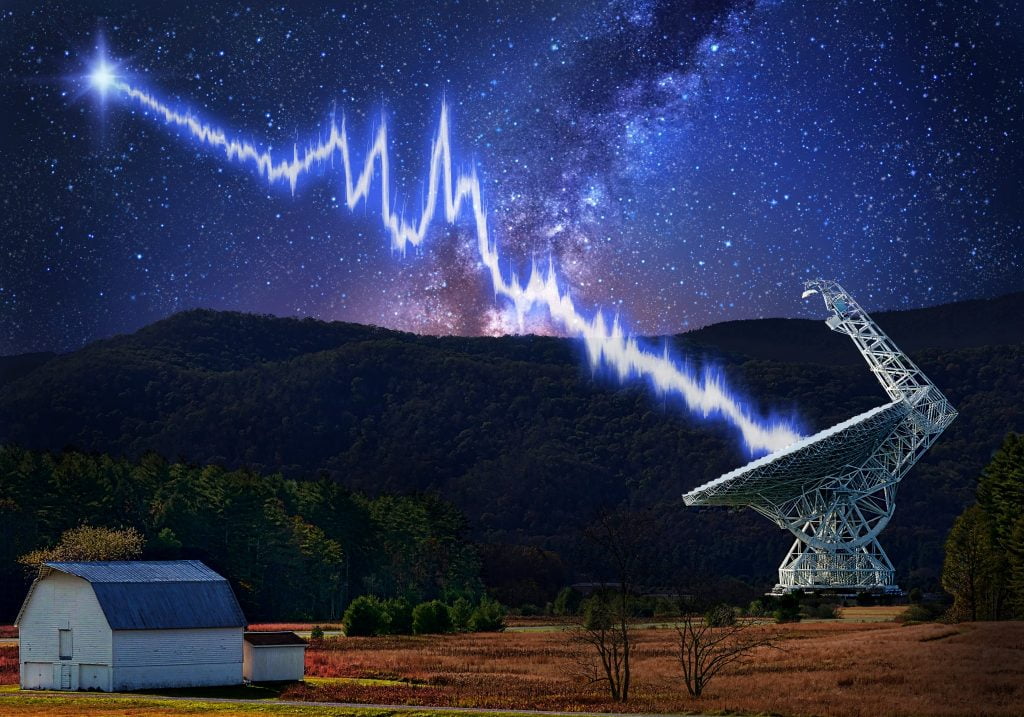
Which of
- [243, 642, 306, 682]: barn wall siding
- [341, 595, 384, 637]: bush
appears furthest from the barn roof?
[341, 595, 384, 637]: bush

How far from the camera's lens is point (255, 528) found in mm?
102625

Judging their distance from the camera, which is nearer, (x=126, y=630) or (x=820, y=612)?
(x=126, y=630)

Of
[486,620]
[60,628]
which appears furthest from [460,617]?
[60,628]

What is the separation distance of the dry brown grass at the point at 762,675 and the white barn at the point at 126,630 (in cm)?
411

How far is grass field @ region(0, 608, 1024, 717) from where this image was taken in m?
40.5

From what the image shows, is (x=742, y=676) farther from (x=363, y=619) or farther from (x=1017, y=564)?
(x=363, y=619)

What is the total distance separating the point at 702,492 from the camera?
8744 centimetres

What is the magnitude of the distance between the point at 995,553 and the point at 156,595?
4731 cm

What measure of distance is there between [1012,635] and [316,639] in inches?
1351

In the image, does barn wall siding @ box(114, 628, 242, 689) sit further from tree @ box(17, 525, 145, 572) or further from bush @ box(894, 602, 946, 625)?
bush @ box(894, 602, 946, 625)

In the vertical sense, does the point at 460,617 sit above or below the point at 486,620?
above

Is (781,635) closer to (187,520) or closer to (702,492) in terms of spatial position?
(702,492)

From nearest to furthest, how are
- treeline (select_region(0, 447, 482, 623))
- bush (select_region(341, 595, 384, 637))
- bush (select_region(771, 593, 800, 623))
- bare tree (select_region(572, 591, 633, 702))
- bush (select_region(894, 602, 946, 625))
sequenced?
bare tree (select_region(572, 591, 633, 702)), bush (select_region(894, 602, 946, 625)), bush (select_region(341, 595, 384, 637)), bush (select_region(771, 593, 800, 623)), treeline (select_region(0, 447, 482, 623))

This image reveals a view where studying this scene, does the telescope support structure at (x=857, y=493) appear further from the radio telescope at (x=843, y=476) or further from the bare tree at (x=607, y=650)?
the bare tree at (x=607, y=650)
